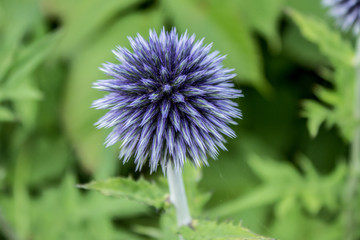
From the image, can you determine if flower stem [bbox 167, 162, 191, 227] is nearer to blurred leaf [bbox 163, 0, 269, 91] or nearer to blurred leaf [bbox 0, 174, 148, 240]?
blurred leaf [bbox 0, 174, 148, 240]

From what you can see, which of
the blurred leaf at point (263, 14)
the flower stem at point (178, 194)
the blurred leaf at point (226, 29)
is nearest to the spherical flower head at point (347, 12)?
the blurred leaf at point (263, 14)

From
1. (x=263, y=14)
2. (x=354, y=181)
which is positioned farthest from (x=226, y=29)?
(x=354, y=181)

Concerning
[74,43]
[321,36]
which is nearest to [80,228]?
[74,43]

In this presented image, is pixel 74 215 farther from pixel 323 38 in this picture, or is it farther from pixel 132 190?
pixel 323 38

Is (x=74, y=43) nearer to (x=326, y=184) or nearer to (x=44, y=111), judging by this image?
(x=44, y=111)

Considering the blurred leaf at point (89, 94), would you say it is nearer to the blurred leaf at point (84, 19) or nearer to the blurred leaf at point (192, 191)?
the blurred leaf at point (84, 19)

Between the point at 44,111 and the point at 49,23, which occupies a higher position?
the point at 49,23
